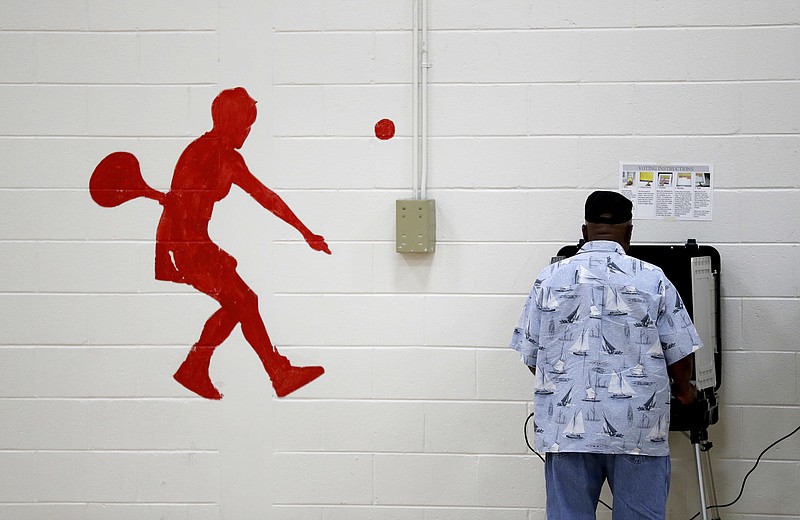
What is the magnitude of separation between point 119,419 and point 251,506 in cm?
60

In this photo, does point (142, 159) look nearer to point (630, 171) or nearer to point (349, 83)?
point (349, 83)

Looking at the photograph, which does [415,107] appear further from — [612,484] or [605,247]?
[612,484]

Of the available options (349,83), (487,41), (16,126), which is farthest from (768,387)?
(16,126)

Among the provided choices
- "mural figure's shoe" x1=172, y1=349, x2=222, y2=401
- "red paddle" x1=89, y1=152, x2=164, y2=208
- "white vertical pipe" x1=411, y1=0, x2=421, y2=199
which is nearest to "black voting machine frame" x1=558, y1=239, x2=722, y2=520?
"white vertical pipe" x1=411, y1=0, x2=421, y2=199

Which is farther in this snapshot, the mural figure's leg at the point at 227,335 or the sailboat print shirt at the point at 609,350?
the mural figure's leg at the point at 227,335

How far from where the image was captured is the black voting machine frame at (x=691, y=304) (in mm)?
2648

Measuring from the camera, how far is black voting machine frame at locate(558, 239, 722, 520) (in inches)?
104

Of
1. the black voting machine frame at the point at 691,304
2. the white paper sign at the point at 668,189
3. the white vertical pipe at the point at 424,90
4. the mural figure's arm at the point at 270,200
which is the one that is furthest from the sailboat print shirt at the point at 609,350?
the mural figure's arm at the point at 270,200

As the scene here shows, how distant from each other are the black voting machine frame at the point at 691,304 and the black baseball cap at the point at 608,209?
37cm

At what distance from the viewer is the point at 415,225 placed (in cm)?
295

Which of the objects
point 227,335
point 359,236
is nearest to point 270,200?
point 359,236

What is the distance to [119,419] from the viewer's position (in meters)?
3.07

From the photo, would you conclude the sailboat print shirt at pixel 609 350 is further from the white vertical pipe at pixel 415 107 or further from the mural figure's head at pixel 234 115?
the mural figure's head at pixel 234 115

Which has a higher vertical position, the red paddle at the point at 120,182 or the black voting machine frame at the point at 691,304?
the red paddle at the point at 120,182
